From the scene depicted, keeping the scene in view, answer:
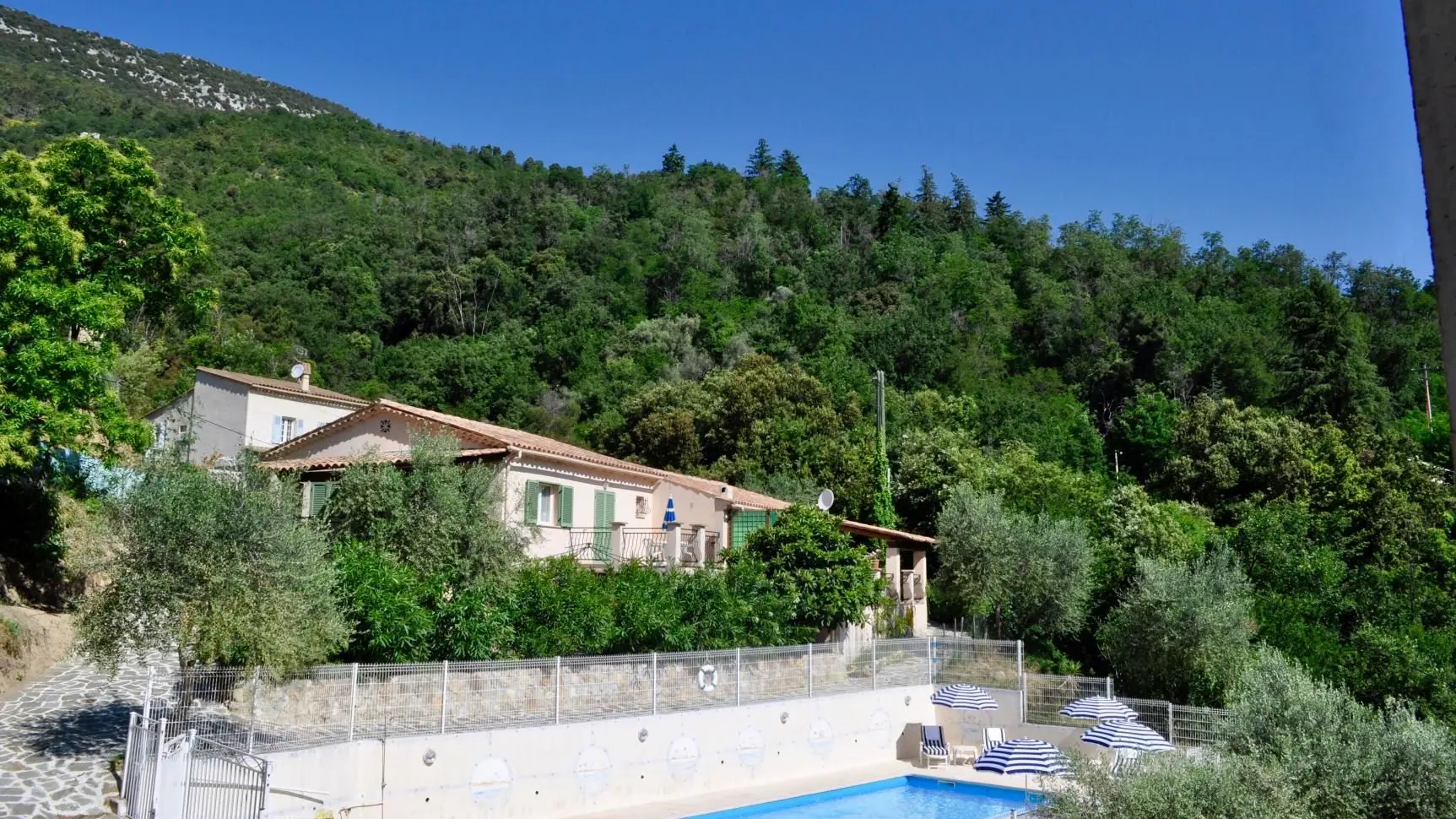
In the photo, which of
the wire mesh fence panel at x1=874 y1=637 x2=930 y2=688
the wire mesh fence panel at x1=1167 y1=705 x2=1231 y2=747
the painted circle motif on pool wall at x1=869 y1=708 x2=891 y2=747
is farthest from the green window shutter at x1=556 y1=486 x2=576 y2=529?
the wire mesh fence panel at x1=1167 y1=705 x2=1231 y2=747

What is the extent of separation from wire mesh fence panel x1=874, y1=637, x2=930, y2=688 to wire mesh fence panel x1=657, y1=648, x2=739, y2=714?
4730 mm

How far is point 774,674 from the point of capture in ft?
74.7

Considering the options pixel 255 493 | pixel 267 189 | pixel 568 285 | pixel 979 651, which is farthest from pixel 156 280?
pixel 267 189

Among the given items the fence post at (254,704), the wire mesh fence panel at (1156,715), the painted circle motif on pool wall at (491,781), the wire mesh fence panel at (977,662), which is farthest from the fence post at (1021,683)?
the fence post at (254,704)

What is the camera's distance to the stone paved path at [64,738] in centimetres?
1366

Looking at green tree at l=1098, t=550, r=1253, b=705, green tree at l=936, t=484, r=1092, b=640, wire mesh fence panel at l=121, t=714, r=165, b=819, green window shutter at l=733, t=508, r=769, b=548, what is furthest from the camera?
green tree at l=936, t=484, r=1092, b=640

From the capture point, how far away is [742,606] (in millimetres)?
23594

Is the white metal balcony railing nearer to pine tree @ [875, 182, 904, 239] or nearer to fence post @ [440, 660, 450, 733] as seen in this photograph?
fence post @ [440, 660, 450, 733]

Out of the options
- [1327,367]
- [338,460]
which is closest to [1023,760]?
[338,460]

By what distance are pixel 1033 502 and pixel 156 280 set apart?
29105mm

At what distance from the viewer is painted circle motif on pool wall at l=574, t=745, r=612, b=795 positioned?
18609mm

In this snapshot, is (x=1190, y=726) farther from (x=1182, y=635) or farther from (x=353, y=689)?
(x=353, y=689)

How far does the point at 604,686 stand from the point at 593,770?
1.41 metres

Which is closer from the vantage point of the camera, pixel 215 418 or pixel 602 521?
pixel 602 521
